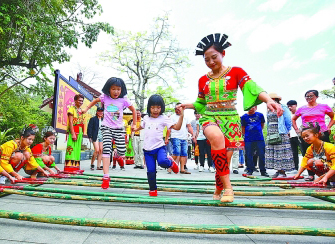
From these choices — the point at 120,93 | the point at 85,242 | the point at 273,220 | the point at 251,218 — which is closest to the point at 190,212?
the point at 251,218

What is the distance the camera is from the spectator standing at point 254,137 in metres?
5.39

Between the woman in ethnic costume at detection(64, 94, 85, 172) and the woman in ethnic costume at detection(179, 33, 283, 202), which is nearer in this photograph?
the woman in ethnic costume at detection(179, 33, 283, 202)

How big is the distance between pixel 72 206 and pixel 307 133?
11.9 feet

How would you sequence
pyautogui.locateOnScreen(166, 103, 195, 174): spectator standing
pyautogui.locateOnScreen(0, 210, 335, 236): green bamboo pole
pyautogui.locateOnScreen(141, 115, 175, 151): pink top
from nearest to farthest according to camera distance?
pyautogui.locateOnScreen(0, 210, 335, 236): green bamboo pole
pyautogui.locateOnScreen(141, 115, 175, 151): pink top
pyautogui.locateOnScreen(166, 103, 195, 174): spectator standing

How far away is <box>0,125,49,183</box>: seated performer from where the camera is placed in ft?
11.0

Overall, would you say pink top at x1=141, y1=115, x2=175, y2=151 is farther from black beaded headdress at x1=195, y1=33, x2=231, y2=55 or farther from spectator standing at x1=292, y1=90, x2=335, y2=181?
spectator standing at x1=292, y1=90, x2=335, y2=181

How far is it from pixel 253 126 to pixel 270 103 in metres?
3.53

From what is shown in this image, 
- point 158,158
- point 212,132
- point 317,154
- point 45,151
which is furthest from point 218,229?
point 45,151

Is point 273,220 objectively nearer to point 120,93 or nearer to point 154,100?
point 154,100

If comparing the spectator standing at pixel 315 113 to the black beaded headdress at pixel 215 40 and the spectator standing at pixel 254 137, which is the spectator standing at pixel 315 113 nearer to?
the spectator standing at pixel 254 137

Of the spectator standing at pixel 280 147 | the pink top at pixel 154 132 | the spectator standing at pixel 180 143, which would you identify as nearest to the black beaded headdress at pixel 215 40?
the pink top at pixel 154 132

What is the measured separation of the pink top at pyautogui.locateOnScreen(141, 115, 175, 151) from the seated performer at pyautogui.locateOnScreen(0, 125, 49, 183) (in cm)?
196

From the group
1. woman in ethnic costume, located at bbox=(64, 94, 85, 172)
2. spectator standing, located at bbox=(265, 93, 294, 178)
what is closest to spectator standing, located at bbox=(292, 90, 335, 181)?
spectator standing, located at bbox=(265, 93, 294, 178)

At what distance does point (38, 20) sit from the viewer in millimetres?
7156
